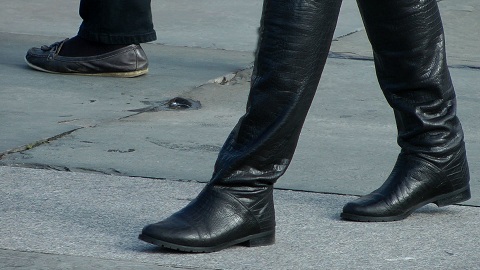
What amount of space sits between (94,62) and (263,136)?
255 cm

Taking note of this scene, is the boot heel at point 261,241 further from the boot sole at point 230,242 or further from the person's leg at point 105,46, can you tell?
the person's leg at point 105,46

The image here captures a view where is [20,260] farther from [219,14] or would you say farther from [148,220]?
[219,14]

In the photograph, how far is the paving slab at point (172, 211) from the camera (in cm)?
240

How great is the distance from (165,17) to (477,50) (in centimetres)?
199

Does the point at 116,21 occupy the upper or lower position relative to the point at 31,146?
upper

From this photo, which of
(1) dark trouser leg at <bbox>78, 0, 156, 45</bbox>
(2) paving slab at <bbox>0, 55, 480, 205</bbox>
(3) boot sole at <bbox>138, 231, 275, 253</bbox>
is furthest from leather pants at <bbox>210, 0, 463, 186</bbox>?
(1) dark trouser leg at <bbox>78, 0, 156, 45</bbox>

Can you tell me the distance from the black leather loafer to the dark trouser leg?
6 centimetres

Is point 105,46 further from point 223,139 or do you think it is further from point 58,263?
point 58,263

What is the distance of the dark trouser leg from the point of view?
4.76 m

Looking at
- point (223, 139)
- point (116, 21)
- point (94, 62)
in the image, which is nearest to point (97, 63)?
point (94, 62)

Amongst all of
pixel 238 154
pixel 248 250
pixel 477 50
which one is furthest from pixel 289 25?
pixel 477 50

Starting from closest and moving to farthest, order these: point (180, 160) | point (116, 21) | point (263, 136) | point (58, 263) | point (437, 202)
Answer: point (58, 263) → point (263, 136) → point (437, 202) → point (180, 160) → point (116, 21)

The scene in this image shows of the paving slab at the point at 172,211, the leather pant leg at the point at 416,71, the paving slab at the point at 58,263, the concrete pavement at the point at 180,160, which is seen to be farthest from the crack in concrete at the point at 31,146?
the leather pant leg at the point at 416,71

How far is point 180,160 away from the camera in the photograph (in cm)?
342
